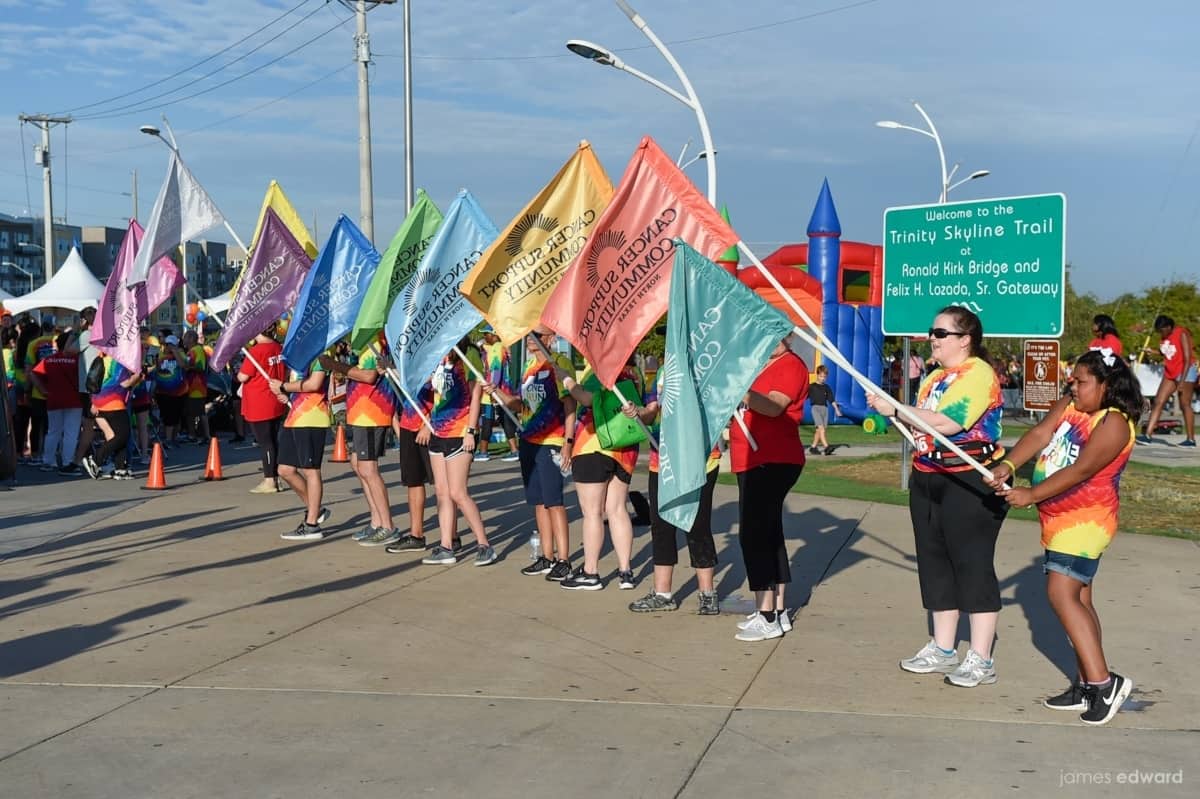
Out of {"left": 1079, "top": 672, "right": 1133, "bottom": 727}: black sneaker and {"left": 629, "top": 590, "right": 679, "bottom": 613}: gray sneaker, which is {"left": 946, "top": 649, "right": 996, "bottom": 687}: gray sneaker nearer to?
{"left": 1079, "top": 672, "right": 1133, "bottom": 727}: black sneaker

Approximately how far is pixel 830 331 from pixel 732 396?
23.8m

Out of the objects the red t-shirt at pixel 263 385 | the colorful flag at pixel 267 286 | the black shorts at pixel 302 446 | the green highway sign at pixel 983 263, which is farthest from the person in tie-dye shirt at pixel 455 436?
the green highway sign at pixel 983 263

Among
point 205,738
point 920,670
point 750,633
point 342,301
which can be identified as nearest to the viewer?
point 205,738

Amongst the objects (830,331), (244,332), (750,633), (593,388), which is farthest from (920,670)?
(830,331)

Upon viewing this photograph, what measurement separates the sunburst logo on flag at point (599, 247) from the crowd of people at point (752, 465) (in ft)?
2.21

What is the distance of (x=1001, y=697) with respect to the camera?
241 inches

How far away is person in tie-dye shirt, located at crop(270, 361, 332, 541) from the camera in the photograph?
426 inches

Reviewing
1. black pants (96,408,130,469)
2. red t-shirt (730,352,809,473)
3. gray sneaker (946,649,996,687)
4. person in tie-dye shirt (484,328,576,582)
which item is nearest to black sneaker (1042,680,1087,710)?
gray sneaker (946,649,996,687)

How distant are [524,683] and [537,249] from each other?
3.16 metres

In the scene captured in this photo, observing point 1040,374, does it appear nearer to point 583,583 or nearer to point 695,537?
point 583,583

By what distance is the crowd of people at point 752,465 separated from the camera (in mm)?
5797

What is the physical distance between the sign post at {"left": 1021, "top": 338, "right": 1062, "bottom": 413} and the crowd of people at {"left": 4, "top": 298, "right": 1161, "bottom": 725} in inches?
286

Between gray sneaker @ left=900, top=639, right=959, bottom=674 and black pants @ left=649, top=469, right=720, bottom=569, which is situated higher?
black pants @ left=649, top=469, right=720, bottom=569

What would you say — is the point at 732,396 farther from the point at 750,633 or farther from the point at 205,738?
the point at 205,738
